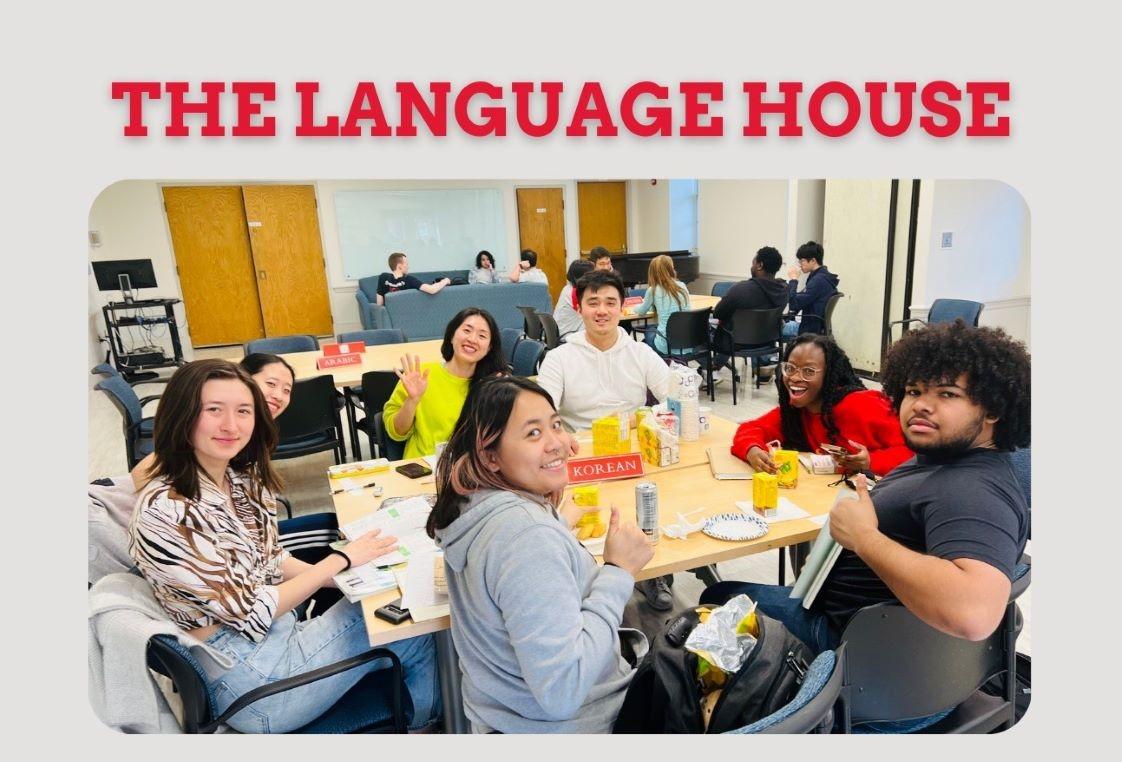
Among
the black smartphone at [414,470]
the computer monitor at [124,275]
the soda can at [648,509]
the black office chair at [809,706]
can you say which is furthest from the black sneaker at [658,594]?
the computer monitor at [124,275]

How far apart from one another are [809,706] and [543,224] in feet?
31.7

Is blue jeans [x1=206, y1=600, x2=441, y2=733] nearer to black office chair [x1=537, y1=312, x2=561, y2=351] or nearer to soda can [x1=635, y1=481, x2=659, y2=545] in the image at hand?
soda can [x1=635, y1=481, x2=659, y2=545]

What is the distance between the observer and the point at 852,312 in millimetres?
5949

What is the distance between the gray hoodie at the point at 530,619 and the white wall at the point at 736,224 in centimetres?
673

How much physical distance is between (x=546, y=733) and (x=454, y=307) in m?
6.43

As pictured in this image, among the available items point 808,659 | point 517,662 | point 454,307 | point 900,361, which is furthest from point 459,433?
point 454,307

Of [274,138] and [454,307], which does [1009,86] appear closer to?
[274,138]

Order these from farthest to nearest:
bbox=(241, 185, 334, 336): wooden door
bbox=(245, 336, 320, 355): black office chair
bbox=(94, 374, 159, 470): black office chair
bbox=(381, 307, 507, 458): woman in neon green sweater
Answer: bbox=(241, 185, 334, 336): wooden door → bbox=(245, 336, 320, 355): black office chair → bbox=(94, 374, 159, 470): black office chair → bbox=(381, 307, 507, 458): woman in neon green sweater

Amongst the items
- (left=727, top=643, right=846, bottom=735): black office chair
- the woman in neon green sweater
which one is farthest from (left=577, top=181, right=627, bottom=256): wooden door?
(left=727, top=643, right=846, bottom=735): black office chair

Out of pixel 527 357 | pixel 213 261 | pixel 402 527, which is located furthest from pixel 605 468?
pixel 213 261

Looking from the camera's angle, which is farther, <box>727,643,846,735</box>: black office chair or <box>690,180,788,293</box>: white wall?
<box>690,180,788,293</box>: white wall

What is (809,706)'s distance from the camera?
98 cm

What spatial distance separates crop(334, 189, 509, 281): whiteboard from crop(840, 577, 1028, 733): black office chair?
8873 millimetres

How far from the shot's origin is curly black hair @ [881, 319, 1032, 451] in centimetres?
130
